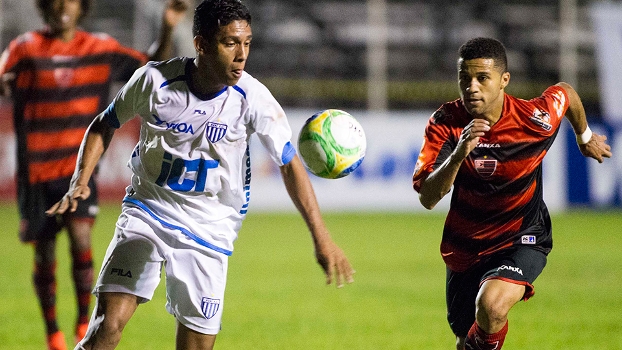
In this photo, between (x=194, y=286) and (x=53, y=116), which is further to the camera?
(x=53, y=116)

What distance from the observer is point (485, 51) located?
4.98 meters

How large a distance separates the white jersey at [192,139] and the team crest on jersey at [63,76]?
7.83 feet

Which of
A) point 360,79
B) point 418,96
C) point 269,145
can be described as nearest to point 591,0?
point 418,96

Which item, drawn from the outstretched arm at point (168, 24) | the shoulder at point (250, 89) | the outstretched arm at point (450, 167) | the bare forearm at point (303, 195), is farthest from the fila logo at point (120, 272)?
the outstretched arm at point (168, 24)

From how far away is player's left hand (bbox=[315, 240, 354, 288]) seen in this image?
13.9 ft

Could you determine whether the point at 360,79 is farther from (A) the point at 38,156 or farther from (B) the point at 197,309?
(B) the point at 197,309

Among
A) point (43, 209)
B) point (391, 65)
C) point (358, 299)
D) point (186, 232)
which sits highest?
point (186, 232)

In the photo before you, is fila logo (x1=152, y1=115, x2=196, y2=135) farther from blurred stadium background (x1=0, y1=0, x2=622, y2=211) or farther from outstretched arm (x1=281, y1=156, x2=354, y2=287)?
blurred stadium background (x1=0, y1=0, x2=622, y2=211)

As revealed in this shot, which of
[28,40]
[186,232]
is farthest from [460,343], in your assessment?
[28,40]

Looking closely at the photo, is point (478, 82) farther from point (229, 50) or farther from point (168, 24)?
point (168, 24)

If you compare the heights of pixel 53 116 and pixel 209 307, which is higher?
pixel 53 116

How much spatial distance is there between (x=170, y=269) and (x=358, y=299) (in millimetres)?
4924

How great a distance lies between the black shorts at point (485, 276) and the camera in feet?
16.3

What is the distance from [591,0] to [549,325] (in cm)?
1468
